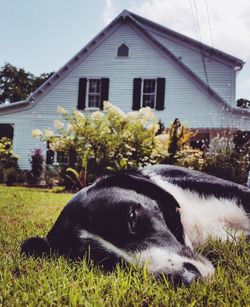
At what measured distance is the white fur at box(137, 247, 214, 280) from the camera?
75.4 inches

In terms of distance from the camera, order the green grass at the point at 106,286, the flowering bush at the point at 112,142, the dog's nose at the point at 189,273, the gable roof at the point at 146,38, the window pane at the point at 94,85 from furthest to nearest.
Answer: the window pane at the point at 94,85, the gable roof at the point at 146,38, the flowering bush at the point at 112,142, the dog's nose at the point at 189,273, the green grass at the point at 106,286

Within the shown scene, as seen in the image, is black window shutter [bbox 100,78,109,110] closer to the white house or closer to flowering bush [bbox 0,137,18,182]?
the white house

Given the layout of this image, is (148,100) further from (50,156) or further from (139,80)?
(50,156)

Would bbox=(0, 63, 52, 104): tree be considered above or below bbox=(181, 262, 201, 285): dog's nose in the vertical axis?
above

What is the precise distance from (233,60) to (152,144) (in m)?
8.85

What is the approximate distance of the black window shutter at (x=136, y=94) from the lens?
730 inches

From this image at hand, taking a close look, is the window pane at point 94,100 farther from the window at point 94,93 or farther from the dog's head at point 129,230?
the dog's head at point 129,230

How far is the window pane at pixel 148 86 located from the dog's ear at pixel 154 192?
54.8 feet

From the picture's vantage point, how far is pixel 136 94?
1872 cm

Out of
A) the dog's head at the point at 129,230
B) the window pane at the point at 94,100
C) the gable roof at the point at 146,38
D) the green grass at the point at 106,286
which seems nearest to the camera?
the green grass at the point at 106,286

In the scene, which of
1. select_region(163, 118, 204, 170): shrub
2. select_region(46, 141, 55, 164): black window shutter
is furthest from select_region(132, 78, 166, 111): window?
select_region(163, 118, 204, 170): shrub

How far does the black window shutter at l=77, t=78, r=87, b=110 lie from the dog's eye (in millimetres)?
17293

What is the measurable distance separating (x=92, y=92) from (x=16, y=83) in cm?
2420

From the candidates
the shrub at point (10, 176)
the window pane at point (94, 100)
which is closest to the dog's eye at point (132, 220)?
the shrub at point (10, 176)
